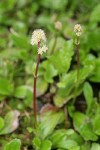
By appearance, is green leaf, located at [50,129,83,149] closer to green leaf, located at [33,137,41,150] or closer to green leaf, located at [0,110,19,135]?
green leaf, located at [33,137,41,150]

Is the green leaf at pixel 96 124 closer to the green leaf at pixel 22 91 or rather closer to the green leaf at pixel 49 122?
the green leaf at pixel 49 122

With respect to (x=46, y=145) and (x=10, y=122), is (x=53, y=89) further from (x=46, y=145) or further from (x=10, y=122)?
(x=46, y=145)

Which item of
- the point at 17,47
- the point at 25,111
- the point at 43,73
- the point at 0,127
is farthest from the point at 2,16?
the point at 0,127

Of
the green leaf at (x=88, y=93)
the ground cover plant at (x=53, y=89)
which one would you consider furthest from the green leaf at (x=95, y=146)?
the green leaf at (x=88, y=93)

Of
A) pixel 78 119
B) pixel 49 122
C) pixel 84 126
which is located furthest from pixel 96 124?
pixel 49 122

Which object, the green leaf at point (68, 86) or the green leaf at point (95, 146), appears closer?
the green leaf at point (95, 146)

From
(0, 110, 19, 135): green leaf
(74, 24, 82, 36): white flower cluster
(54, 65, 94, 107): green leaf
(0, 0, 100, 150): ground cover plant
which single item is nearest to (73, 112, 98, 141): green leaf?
(0, 0, 100, 150): ground cover plant
